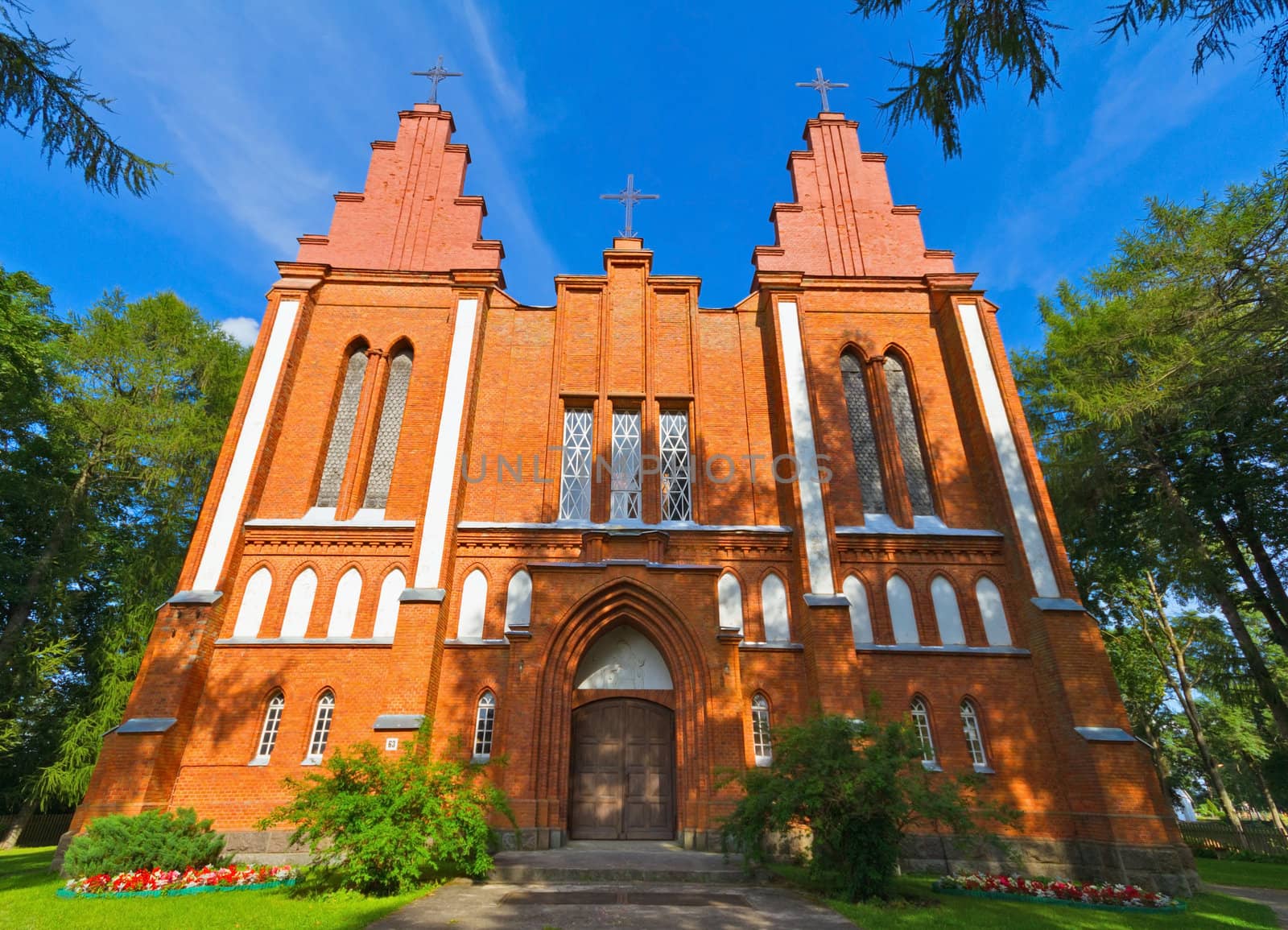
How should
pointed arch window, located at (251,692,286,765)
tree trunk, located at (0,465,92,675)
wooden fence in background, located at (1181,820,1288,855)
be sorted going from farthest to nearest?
wooden fence in background, located at (1181,820,1288,855), tree trunk, located at (0,465,92,675), pointed arch window, located at (251,692,286,765)

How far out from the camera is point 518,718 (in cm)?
1148

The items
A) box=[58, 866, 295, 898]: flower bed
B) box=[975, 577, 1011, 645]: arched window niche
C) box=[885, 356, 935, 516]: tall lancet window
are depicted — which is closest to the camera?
box=[58, 866, 295, 898]: flower bed

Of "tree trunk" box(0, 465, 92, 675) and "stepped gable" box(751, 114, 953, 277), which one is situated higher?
"stepped gable" box(751, 114, 953, 277)

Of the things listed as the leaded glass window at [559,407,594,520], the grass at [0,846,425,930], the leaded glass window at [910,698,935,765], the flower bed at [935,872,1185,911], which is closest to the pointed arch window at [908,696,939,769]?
the leaded glass window at [910,698,935,765]

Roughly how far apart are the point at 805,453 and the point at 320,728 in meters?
10.5

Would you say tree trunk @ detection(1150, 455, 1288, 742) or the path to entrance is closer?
the path to entrance

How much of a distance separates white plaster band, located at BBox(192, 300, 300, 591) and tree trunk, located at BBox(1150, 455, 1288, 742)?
19918mm

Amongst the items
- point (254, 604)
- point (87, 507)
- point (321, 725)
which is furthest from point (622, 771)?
point (87, 507)

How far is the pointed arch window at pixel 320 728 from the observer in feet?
38.0

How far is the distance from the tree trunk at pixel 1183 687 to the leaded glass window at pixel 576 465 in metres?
18.6

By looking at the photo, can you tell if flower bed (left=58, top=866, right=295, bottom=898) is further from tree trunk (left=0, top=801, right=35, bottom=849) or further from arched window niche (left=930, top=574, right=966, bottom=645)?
tree trunk (left=0, top=801, right=35, bottom=849)

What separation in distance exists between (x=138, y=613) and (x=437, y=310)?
1191 cm

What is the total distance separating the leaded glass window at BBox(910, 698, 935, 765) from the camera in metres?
11.9

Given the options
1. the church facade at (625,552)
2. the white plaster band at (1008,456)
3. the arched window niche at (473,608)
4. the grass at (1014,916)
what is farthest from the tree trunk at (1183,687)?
the arched window niche at (473,608)
